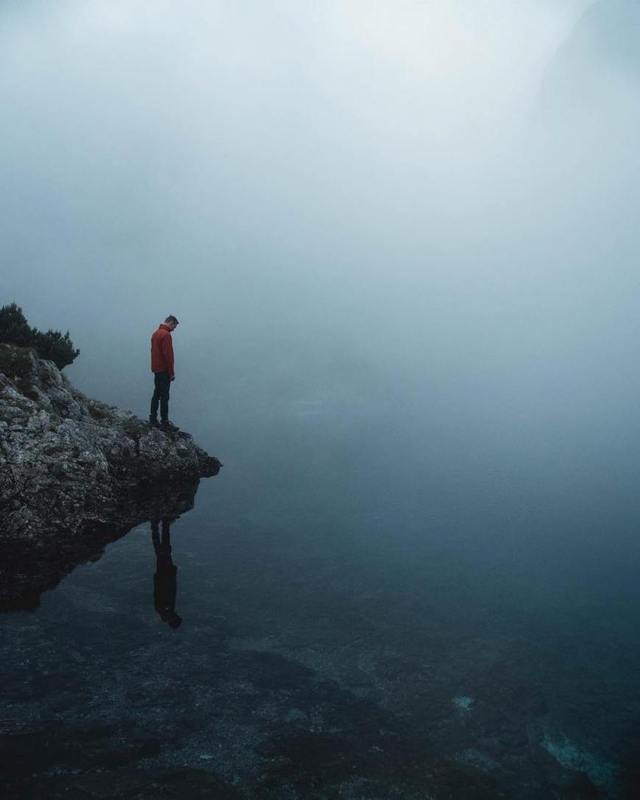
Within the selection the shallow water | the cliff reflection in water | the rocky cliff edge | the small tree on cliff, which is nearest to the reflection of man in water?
the cliff reflection in water

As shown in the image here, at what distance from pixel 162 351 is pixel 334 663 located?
519 inches

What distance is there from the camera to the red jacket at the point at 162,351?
810 inches

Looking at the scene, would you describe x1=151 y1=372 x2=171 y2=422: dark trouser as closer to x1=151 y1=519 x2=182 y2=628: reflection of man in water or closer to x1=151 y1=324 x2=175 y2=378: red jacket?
x1=151 y1=324 x2=175 y2=378: red jacket

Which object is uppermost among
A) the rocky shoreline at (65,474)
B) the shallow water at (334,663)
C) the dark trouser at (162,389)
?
the dark trouser at (162,389)

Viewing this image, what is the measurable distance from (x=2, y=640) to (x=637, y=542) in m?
22.3

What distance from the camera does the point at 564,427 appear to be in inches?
2060

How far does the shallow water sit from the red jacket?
545 cm

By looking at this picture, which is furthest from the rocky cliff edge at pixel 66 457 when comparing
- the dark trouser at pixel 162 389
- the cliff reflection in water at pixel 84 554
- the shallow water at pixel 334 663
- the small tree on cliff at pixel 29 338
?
the small tree on cliff at pixel 29 338

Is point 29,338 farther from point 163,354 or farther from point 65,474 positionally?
point 65,474

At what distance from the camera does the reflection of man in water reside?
504 inches

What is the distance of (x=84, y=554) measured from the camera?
51.6 feet

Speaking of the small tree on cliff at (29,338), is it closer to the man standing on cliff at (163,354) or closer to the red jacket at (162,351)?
the man standing on cliff at (163,354)

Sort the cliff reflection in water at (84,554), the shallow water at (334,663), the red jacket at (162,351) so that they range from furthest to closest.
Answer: the red jacket at (162,351) < the cliff reflection in water at (84,554) < the shallow water at (334,663)

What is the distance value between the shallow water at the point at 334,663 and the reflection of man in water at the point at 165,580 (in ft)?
0.68
